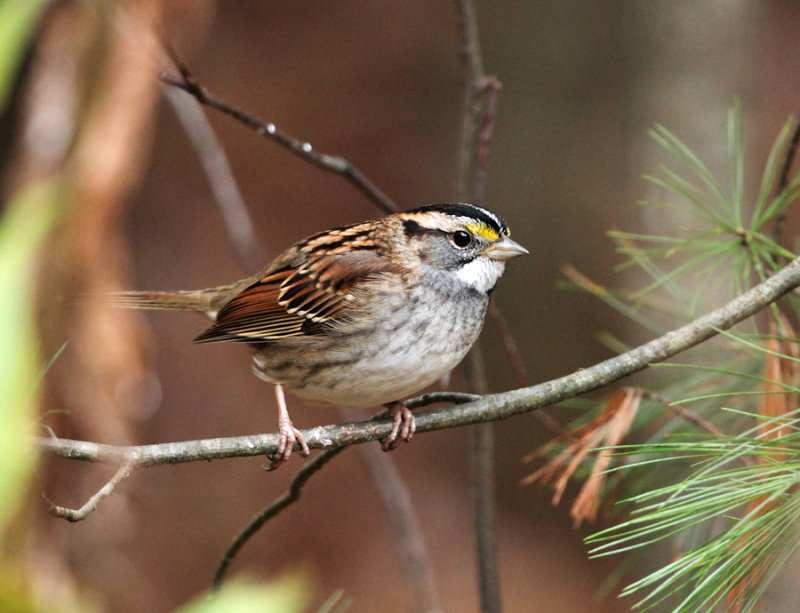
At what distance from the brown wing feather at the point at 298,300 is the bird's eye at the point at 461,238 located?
0.21 meters

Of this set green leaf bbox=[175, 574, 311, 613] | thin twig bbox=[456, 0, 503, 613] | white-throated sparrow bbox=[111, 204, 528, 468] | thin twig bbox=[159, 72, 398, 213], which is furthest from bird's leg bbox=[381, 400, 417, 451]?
green leaf bbox=[175, 574, 311, 613]

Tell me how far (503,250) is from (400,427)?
617 mm

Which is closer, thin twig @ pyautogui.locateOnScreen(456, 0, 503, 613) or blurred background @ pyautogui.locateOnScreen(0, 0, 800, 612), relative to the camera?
thin twig @ pyautogui.locateOnScreen(456, 0, 503, 613)

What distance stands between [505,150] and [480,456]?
3423 mm

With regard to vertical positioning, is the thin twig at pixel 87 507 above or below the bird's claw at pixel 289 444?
below

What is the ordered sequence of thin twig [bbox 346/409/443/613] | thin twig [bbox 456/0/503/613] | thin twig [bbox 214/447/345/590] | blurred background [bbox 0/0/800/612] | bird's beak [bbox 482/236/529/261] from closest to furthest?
thin twig [bbox 214/447/345/590], bird's beak [bbox 482/236/529/261], thin twig [bbox 456/0/503/613], thin twig [bbox 346/409/443/613], blurred background [bbox 0/0/800/612]

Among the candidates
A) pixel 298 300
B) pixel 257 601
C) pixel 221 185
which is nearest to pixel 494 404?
pixel 298 300

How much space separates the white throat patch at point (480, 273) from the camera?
8.22 feet

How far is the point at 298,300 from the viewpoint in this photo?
8.57 ft

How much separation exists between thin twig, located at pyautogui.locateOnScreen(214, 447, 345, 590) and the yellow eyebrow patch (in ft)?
2.64

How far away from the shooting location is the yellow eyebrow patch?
8.27ft

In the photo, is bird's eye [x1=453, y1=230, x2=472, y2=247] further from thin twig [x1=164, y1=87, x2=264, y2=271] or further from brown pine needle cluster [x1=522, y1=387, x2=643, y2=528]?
thin twig [x1=164, y1=87, x2=264, y2=271]

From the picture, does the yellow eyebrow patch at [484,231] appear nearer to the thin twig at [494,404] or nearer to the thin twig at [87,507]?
the thin twig at [494,404]

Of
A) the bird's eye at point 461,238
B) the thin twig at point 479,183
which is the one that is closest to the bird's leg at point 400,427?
the thin twig at point 479,183
